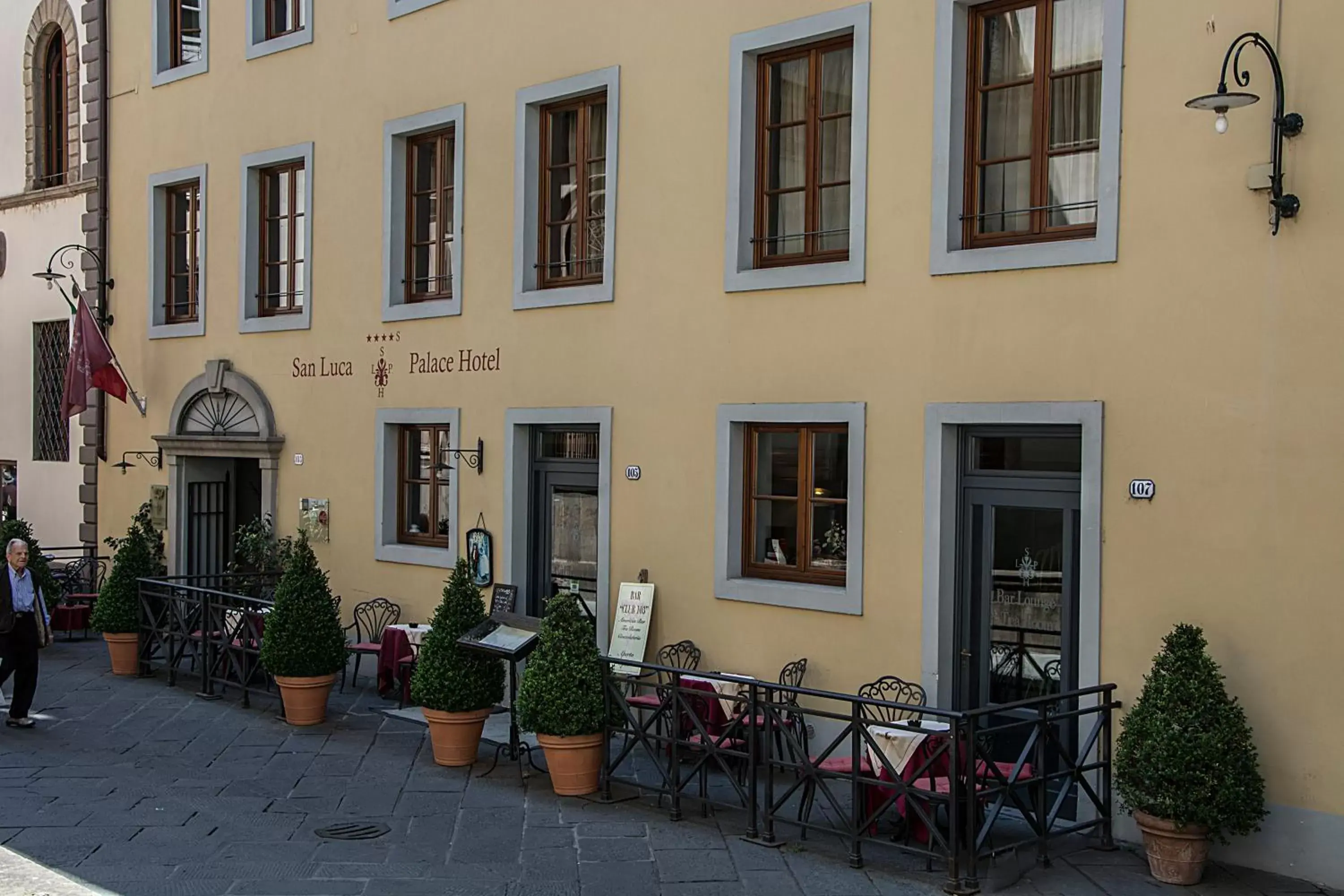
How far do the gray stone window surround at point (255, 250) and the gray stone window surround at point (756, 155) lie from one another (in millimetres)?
5862

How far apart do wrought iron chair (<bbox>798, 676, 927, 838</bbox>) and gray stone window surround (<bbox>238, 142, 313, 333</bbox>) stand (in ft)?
25.4

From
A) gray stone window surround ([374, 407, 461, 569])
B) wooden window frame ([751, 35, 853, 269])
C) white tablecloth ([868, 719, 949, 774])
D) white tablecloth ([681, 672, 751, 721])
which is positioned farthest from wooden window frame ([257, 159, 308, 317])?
white tablecloth ([868, 719, 949, 774])

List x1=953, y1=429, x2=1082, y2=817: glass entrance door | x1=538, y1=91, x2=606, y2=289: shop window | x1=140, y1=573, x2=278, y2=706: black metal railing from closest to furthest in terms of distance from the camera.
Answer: x1=953, y1=429, x2=1082, y2=817: glass entrance door
x1=538, y1=91, x2=606, y2=289: shop window
x1=140, y1=573, x2=278, y2=706: black metal railing

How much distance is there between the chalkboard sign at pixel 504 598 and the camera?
12.4 m

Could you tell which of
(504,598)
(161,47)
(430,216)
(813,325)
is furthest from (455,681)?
(161,47)

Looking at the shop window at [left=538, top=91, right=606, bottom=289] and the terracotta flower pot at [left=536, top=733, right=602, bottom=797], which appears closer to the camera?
the terracotta flower pot at [left=536, top=733, right=602, bottom=797]

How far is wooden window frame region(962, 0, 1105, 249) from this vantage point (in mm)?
8945

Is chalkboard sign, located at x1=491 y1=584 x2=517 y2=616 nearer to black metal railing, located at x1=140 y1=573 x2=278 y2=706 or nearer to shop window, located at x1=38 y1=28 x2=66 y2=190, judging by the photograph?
black metal railing, located at x1=140 y1=573 x2=278 y2=706

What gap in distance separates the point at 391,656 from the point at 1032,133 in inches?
285

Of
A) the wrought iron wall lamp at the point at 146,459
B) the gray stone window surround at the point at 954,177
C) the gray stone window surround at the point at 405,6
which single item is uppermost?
the gray stone window surround at the point at 405,6

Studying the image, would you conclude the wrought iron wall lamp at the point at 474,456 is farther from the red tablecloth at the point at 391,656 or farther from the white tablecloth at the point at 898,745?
the white tablecloth at the point at 898,745

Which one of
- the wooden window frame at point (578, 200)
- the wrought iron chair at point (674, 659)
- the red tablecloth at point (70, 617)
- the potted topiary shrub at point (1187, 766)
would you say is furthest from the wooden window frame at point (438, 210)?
the potted topiary shrub at point (1187, 766)

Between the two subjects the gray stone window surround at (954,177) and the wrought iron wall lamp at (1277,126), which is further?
the gray stone window surround at (954,177)

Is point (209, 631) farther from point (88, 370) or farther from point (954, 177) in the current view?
point (954, 177)
